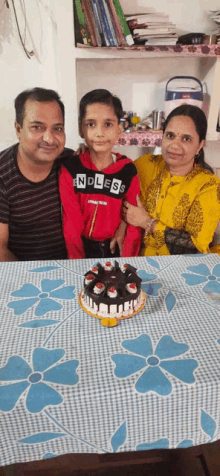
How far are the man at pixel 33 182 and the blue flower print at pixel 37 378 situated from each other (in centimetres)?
82

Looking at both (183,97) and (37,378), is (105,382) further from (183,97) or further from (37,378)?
(183,97)

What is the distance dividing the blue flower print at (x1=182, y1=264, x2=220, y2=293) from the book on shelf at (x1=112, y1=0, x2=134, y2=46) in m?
1.61

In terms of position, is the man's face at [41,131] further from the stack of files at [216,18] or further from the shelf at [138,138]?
the stack of files at [216,18]

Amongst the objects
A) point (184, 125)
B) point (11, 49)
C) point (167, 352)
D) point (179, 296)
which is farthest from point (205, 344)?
point (11, 49)

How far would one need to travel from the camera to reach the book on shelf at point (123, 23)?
6.77 feet

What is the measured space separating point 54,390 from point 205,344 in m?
0.38

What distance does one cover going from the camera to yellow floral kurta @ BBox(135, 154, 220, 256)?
1.54 metres

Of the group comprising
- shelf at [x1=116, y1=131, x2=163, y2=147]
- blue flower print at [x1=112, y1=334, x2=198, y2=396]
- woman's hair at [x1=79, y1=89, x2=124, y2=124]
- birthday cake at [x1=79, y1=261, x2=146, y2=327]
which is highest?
woman's hair at [x1=79, y1=89, x2=124, y2=124]

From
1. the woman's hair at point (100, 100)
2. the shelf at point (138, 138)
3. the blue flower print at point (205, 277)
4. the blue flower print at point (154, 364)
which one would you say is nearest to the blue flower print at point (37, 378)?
the blue flower print at point (154, 364)

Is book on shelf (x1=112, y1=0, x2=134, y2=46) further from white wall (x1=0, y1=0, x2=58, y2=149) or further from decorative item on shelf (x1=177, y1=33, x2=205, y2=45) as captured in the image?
white wall (x1=0, y1=0, x2=58, y2=149)

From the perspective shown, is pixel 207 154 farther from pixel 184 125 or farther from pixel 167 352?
pixel 167 352

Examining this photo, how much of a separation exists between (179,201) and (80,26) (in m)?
1.33

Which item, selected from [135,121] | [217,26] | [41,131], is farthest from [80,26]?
[41,131]

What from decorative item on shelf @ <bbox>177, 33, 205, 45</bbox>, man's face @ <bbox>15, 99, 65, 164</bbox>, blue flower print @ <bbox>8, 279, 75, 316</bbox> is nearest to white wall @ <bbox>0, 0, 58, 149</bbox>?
decorative item on shelf @ <bbox>177, 33, 205, 45</bbox>
